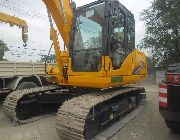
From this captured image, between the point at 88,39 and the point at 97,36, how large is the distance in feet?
0.83

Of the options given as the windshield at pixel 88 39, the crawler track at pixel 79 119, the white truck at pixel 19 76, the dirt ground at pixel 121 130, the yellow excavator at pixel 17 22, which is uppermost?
the yellow excavator at pixel 17 22

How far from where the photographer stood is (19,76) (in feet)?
30.7

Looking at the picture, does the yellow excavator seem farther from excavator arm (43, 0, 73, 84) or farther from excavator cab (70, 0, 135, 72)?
excavator cab (70, 0, 135, 72)

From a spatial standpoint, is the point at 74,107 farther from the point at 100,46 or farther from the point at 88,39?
the point at 88,39

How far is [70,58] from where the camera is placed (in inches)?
277

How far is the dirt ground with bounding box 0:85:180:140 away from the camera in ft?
19.6

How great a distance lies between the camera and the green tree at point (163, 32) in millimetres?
24531

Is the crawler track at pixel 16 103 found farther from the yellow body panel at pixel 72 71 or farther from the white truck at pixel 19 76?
the white truck at pixel 19 76

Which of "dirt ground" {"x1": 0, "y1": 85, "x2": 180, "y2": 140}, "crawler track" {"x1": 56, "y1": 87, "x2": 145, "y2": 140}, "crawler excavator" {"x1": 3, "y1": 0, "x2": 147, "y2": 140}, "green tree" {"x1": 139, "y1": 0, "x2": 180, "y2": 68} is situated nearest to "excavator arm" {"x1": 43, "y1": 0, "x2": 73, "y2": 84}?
"crawler excavator" {"x1": 3, "y1": 0, "x2": 147, "y2": 140}

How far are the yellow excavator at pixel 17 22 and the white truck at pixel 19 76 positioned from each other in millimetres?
3575

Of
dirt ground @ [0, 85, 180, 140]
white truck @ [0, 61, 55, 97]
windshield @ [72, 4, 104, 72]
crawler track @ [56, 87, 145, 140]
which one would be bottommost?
dirt ground @ [0, 85, 180, 140]

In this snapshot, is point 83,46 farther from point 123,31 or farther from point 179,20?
point 179,20

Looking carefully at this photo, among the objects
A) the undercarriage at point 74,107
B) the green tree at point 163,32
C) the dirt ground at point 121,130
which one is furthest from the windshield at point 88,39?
the green tree at point 163,32

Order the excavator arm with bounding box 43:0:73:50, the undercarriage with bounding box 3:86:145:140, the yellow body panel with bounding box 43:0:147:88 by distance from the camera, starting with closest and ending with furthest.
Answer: the undercarriage with bounding box 3:86:145:140
the yellow body panel with bounding box 43:0:147:88
the excavator arm with bounding box 43:0:73:50
